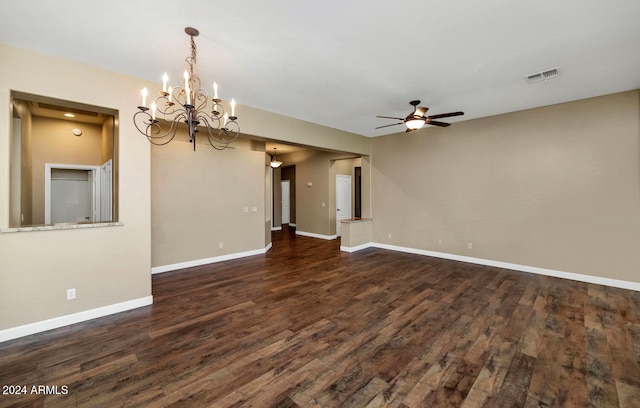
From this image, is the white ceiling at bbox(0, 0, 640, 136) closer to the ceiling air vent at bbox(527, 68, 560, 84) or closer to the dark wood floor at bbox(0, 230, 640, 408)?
the ceiling air vent at bbox(527, 68, 560, 84)

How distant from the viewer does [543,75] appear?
3332 mm

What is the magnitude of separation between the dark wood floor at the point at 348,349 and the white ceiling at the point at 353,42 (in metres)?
2.96

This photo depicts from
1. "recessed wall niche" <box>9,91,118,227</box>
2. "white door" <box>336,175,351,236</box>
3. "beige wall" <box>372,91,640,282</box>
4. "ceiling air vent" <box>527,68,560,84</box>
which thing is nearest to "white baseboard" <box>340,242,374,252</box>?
"beige wall" <box>372,91,640,282</box>

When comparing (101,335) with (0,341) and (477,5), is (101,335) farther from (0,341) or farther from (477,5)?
(477,5)

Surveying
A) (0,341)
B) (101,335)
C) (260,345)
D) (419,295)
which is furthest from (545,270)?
(0,341)

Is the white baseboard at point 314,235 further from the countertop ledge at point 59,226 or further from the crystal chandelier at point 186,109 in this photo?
the countertop ledge at point 59,226

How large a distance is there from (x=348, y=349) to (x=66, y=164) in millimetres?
6028

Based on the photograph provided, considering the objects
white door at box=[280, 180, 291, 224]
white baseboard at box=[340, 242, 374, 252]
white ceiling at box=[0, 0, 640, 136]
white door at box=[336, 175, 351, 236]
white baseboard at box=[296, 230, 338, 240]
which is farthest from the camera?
white door at box=[280, 180, 291, 224]

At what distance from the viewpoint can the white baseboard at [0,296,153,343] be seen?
260cm

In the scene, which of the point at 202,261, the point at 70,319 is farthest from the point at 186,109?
the point at 202,261

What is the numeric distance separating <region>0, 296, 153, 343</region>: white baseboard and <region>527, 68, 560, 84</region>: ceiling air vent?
19.1 feet

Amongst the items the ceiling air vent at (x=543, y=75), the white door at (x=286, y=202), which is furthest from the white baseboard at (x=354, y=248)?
the white door at (x=286, y=202)

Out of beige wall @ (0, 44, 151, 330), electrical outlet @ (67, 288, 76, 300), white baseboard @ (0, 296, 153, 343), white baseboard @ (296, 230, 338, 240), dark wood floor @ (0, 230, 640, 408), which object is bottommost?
dark wood floor @ (0, 230, 640, 408)

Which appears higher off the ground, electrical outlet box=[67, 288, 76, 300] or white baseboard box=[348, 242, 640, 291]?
electrical outlet box=[67, 288, 76, 300]
